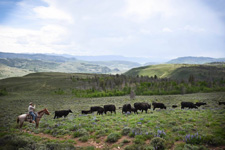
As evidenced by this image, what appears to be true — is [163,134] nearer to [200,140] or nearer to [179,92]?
[200,140]

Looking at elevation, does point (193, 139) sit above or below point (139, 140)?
above

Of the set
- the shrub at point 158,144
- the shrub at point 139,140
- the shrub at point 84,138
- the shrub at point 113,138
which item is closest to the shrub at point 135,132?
the shrub at point 139,140

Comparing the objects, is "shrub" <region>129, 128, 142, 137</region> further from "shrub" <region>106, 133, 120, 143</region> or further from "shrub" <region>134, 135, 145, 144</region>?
"shrub" <region>106, 133, 120, 143</region>

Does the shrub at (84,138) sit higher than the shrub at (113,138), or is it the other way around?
the shrub at (113,138)

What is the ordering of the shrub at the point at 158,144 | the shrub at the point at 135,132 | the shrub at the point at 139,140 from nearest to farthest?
the shrub at the point at 158,144 < the shrub at the point at 139,140 < the shrub at the point at 135,132

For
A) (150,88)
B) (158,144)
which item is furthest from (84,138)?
(150,88)

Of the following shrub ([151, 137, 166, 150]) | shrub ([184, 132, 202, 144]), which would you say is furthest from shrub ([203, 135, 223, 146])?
shrub ([151, 137, 166, 150])

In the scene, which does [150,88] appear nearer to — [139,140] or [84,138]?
[84,138]

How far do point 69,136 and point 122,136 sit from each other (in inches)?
205

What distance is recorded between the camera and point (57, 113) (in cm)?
2389

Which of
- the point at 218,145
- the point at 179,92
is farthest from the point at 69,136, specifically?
the point at 179,92

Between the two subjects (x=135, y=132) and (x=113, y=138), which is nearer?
(x=113, y=138)

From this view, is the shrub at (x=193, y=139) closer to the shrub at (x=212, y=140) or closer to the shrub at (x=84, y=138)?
the shrub at (x=212, y=140)

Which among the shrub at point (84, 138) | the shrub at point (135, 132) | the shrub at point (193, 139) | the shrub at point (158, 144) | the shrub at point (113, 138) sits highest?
the shrub at point (193, 139)
